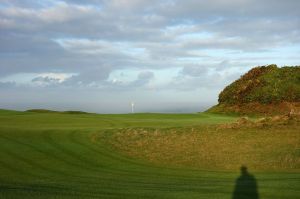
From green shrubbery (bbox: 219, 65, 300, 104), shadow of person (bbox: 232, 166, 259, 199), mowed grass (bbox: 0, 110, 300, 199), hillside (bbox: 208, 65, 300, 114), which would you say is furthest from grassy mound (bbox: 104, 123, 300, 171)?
green shrubbery (bbox: 219, 65, 300, 104)

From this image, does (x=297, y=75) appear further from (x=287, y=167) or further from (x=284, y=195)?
(x=284, y=195)

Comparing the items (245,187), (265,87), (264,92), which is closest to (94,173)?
(245,187)

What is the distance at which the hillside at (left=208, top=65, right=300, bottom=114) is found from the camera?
55.1 metres

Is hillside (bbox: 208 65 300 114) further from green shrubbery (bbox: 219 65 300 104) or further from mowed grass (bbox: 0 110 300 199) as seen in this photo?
mowed grass (bbox: 0 110 300 199)

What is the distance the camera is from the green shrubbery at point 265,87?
55812 mm

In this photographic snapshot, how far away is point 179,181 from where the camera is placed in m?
19.2

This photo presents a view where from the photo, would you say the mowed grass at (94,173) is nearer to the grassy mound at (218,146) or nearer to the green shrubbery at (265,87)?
the grassy mound at (218,146)

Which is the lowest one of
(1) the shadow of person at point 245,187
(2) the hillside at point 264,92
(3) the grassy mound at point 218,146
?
(1) the shadow of person at point 245,187

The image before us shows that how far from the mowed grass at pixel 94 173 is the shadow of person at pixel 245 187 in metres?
0.24

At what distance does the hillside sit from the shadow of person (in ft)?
112

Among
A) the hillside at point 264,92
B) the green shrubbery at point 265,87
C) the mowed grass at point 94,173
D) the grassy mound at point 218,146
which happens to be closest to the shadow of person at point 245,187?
the mowed grass at point 94,173

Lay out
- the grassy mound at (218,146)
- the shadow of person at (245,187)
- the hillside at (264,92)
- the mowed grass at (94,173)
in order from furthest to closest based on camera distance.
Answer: the hillside at (264,92) → the grassy mound at (218,146) → the mowed grass at (94,173) → the shadow of person at (245,187)

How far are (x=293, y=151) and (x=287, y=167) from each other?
8.24 feet

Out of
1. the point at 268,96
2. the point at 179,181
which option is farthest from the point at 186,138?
the point at 268,96
